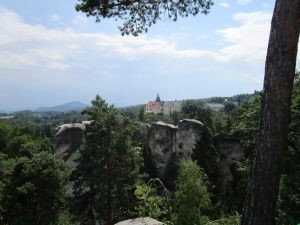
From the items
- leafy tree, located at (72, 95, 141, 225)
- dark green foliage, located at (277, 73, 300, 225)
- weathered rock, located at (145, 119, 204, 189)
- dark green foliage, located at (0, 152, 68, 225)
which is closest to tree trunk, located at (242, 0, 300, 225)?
A: dark green foliage, located at (277, 73, 300, 225)

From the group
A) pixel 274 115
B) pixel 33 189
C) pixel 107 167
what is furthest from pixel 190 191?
pixel 274 115

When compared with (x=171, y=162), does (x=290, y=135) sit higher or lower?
higher

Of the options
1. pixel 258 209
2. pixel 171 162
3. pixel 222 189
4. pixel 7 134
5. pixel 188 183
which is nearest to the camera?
pixel 258 209

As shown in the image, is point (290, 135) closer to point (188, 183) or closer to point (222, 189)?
point (188, 183)

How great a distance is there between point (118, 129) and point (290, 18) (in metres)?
20.7

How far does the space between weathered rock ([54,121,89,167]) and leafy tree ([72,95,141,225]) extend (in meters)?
10.3

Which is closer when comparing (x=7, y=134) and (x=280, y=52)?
(x=280, y=52)

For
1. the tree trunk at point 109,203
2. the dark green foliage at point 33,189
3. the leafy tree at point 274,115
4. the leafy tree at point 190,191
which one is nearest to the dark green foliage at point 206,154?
the tree trunk at point 109,203

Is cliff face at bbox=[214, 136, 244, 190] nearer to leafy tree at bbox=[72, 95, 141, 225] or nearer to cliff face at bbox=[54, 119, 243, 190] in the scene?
cliff face at bbox=[54, 119, 243, 190]

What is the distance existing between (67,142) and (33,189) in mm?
12719

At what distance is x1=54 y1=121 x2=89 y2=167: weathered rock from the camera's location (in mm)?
36812

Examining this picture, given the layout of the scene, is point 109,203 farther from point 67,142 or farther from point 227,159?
point 227,159

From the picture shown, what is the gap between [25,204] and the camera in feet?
84.3

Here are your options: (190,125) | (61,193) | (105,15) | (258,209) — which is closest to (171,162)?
(190,125)
